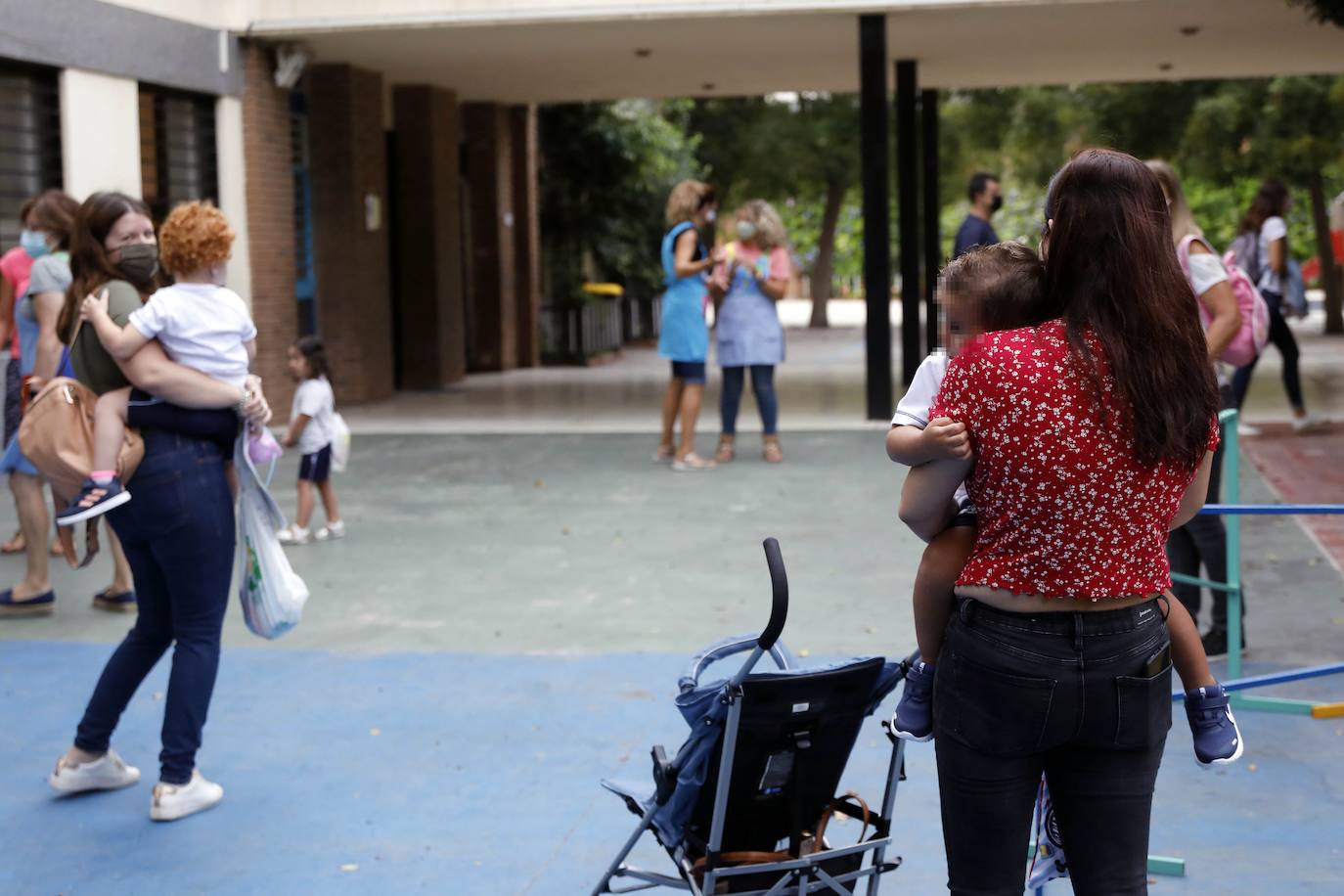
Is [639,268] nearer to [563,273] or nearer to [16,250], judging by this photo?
[563,273]

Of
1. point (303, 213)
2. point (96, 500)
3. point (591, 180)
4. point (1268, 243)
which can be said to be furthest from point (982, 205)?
point (591, 180)

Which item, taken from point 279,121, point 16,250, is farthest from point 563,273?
point 16,250

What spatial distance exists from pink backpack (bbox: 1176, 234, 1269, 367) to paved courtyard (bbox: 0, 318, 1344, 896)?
1.19 m

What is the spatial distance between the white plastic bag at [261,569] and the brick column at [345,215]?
11792mm

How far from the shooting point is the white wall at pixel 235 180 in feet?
46.7

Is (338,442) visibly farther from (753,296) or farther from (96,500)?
(96,500)

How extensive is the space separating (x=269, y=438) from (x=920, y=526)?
275 centimetres

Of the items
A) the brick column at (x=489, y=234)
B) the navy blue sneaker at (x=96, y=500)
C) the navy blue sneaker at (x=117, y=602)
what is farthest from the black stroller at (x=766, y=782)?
the brick column at (x=489, y=234)

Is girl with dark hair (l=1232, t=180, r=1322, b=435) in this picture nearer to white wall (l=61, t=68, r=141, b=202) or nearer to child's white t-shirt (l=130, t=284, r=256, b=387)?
white wall (l=61, t=68, r=141, b=202)

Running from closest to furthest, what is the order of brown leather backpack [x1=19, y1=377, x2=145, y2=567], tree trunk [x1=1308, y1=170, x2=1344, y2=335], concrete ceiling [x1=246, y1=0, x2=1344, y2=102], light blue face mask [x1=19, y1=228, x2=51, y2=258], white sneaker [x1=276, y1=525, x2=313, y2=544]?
brown leather backpack [x1=19, y1=377, x2=145, y2=567] → light blue face mask [x1=19, y1=228, x2=51, y2=258] → white sneaker [x1=276, y1=525, x2=313, y2=544] → concrete ceiling [x1=246, y1=0, x2=1344, y2=102] → tree trunk [x1=1308, y1=170, x2=1344, y2=335]

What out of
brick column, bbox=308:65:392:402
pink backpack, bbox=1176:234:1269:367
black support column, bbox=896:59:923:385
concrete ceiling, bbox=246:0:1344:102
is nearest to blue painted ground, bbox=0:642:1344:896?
pink backpack, bbox=1176:234:1269:367

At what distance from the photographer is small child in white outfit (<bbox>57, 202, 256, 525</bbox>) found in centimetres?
466

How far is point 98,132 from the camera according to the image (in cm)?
1217

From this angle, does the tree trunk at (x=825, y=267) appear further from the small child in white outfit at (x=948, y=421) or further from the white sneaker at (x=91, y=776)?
the small child in white outfit at (x=948, y=421)
